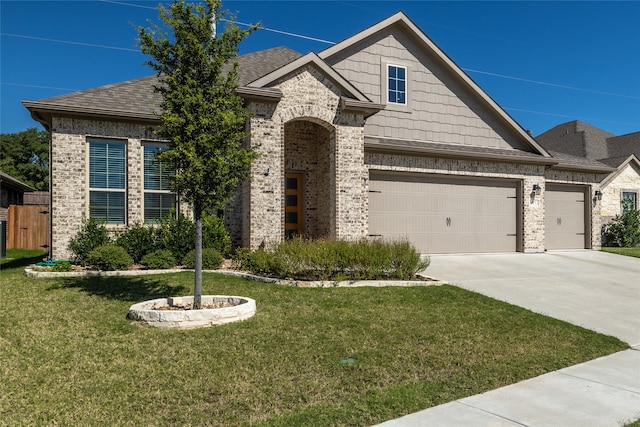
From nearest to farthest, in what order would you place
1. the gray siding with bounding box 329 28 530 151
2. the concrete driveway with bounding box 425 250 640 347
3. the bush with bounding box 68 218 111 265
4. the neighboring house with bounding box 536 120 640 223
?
1. the concrete driveway with bounding box 425 250 640 347
2. the bush with bounding box 68 218 111 265
3. the gray siding with bounding box 329 28 530 151
4. the neighboring house with bounding box 536 120 640 223

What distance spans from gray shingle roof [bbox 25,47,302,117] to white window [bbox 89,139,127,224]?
0.93 m

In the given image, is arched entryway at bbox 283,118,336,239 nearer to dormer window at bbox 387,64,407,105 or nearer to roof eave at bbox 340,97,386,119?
roof eave at bbox 340,97,386,119

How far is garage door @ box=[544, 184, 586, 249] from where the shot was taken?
18.2 m

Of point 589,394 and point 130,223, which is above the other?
point 130,223

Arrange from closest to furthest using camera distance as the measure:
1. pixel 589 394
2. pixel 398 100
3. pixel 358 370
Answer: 1. pixel 589 394
2. pixel 358 370
3. pixel 398 100

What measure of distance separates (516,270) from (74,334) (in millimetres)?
10994

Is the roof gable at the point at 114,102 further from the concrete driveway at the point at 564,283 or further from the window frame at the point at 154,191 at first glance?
the concrete driveway at the point at 564,283

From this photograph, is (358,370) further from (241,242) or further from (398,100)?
(398,100)

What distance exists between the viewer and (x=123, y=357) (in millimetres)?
5273

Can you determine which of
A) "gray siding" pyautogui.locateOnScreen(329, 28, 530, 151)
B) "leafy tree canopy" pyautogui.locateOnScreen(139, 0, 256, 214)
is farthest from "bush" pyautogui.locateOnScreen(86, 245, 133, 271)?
"gray siding" pyautogui.locateOnScreen(329, 28, 530, 151)

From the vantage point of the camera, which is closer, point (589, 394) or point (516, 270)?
point (589, 394)

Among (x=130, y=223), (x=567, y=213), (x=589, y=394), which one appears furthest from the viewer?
(x=567, y=213)

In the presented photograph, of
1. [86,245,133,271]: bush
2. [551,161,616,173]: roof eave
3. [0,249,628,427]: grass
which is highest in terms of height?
[551,161,616,173]: roof eave

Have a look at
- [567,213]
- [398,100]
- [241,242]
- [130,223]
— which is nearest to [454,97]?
[398,100]
